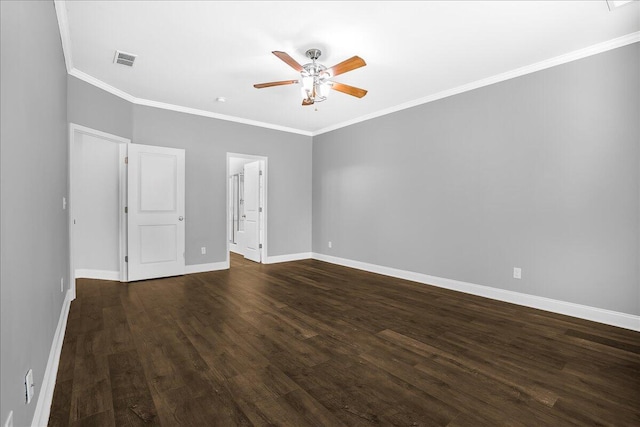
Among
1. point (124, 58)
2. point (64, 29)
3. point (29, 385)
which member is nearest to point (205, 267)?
point (124, 58)

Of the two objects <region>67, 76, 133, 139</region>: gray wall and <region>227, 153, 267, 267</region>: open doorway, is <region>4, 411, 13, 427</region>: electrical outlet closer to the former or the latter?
<region>67, 76, 133, 139</region>: gray wall

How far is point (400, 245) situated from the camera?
16.4 ft

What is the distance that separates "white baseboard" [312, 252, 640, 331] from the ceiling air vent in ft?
14.9

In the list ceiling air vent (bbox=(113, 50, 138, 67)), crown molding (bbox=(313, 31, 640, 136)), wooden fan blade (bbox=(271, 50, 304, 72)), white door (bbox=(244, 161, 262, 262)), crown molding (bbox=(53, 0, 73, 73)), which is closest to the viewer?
crown molding (bbox=(53, 0, 73, 73))

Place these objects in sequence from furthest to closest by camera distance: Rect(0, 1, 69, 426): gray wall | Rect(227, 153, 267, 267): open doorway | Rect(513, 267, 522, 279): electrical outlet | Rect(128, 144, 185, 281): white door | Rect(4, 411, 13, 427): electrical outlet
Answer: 1. Rect(227, 153, 267, 267): open doorway
2. Rect(128, 144, 185, 281): white door
3. Rect(513, 267, 522, 279): electrical outlet
4. Rect(0, 1, 69, 426): gray wall
5. Rect(4, 411, 13, 427): electrical outlet

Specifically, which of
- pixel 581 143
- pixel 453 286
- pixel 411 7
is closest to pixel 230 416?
pixel 411 7

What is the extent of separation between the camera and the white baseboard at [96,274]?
4.73 m

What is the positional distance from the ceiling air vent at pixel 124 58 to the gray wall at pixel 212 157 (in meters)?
0.79

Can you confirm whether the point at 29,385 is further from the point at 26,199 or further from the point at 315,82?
the point at 315,82

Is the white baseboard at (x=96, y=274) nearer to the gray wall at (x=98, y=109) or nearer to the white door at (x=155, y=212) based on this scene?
the white door at (x=155, y=212)

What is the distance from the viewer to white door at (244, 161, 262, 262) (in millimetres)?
6250


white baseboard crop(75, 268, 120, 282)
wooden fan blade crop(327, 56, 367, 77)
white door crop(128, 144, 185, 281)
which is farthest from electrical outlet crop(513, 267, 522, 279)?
white baseboard crop(75, 268, 120, 282)

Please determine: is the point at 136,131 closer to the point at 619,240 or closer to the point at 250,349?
the point at 250,349

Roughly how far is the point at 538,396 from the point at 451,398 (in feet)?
1.82
